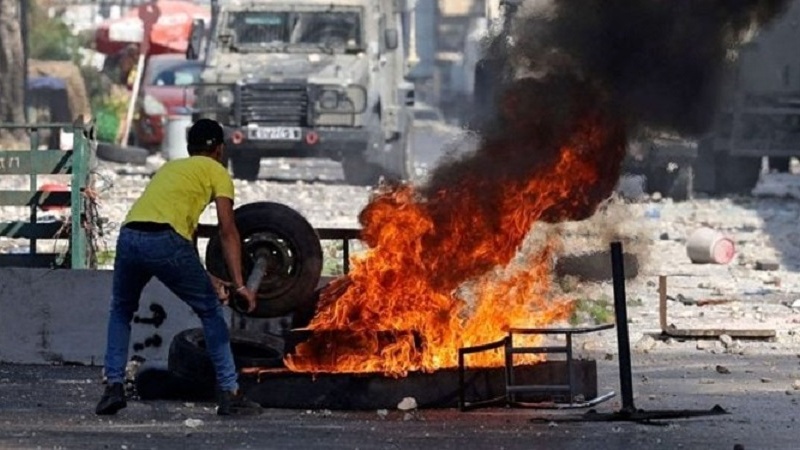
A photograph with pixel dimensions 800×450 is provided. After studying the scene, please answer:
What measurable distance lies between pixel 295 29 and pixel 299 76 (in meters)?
0.76

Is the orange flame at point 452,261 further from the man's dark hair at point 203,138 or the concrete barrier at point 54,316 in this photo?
the concrete barrier at point 54,316

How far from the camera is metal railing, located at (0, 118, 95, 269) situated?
55.1 feet

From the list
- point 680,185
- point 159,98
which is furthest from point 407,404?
point 159,98

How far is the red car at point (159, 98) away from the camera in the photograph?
A: 4319 cm

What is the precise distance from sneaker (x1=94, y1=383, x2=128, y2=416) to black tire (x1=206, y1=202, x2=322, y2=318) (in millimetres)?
1175

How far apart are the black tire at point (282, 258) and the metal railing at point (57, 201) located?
4.35 metres

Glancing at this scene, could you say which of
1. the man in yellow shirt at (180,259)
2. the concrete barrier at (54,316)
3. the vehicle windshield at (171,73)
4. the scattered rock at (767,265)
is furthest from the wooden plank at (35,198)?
the vehicle windshield at (171,73)

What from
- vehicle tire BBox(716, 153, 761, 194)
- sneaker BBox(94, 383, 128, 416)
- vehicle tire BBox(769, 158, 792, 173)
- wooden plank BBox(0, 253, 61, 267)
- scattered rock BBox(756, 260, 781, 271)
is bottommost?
vehicle tire BBox(769, 158, 792, 173)

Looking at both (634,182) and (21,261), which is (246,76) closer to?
(634,182)

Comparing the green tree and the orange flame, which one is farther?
the green tree

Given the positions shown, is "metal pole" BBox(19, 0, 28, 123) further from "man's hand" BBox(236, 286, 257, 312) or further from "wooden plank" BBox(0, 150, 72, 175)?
"man's hand" BBox(236, 286, 257, 312)

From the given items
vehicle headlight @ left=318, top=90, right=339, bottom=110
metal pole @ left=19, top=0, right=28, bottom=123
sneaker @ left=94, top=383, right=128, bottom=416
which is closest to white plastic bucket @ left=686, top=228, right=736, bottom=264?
vehicle headlight @ left=318, top=90, right=339, bottom=110

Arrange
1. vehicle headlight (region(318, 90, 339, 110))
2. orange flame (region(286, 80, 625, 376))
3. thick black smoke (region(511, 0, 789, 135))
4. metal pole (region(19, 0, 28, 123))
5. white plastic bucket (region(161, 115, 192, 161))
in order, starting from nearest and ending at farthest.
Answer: orange flame (region(286, 80, 625, 376)) → thick black smoke (region(511, 0, 789, 135)) → vehicle headlight (region(318, 90, 339, 110)) → white plastic bucket (region(161, 115, 192, 161)) → metal pole (region(19, 0, 28, 123))

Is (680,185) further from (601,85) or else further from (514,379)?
(514,379)
